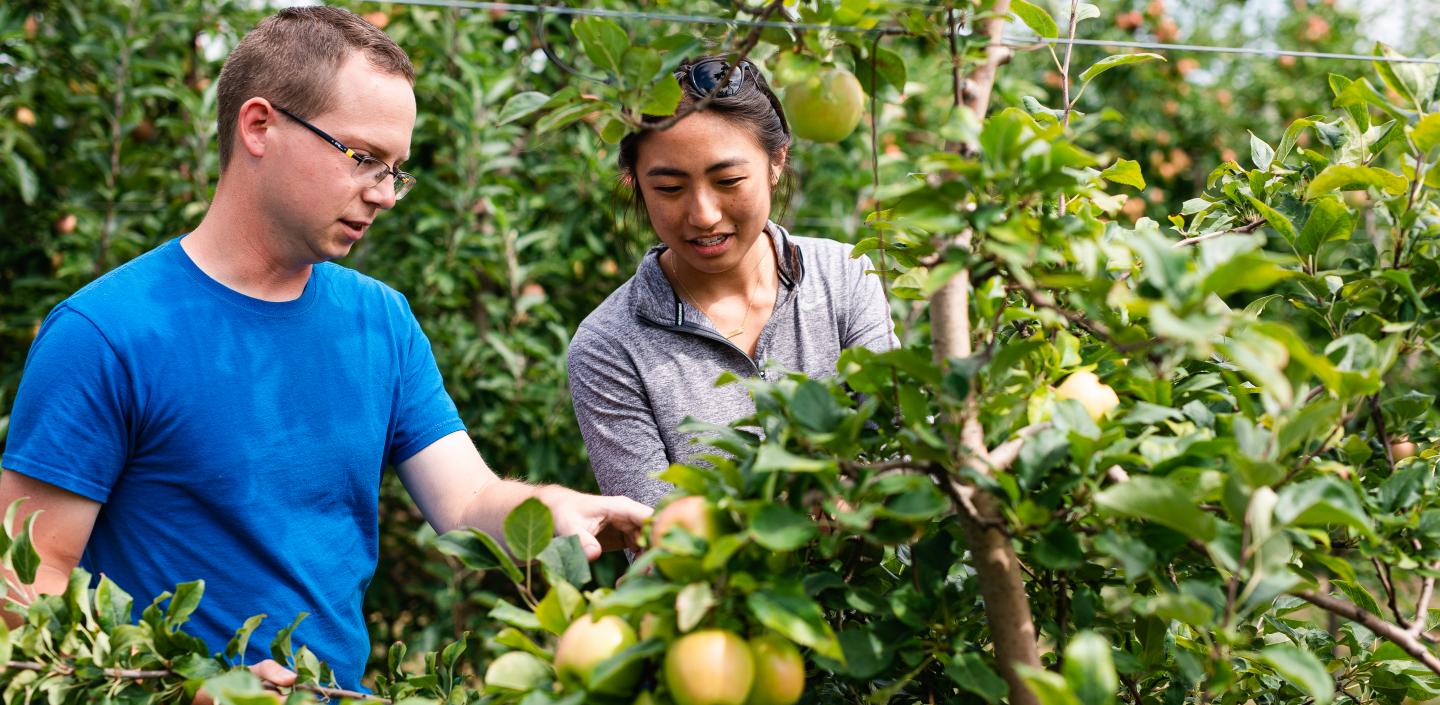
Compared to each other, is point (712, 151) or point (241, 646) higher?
point (712, 151)

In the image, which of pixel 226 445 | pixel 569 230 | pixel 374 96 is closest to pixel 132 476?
pixel 226 445

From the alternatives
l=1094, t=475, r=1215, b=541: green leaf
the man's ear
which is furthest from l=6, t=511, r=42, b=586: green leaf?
l=1094, t=475, r=1215, b=541: green leaf

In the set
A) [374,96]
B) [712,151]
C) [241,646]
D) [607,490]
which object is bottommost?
[607,490]

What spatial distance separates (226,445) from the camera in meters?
1.51

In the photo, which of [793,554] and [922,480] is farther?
[793,554]

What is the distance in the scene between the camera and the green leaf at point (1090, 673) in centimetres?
79

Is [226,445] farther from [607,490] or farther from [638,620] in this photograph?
[638,620]

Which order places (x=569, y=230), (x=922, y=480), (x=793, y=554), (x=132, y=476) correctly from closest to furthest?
1. (x=922, y=480)
2. (x=793, y=554)
3. (x=132, y=476)
4. (x=569, y=230)

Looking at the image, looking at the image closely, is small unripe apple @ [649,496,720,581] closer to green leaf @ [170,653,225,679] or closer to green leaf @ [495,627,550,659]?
green leaf @ [495,627,550,659]

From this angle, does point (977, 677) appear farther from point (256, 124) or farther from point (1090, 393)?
point (256, 124)

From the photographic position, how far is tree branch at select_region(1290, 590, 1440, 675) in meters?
1.01

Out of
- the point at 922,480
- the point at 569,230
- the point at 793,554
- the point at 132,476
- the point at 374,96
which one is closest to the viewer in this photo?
the point at 922,480

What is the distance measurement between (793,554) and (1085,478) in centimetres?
27

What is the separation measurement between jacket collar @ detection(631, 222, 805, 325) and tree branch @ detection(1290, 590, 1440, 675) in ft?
3.30
